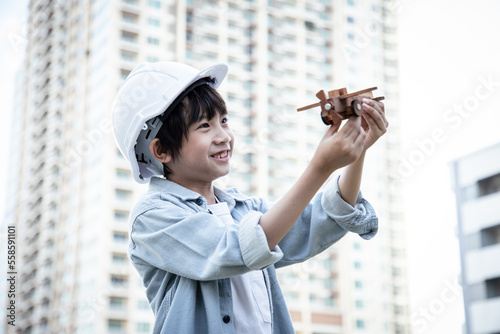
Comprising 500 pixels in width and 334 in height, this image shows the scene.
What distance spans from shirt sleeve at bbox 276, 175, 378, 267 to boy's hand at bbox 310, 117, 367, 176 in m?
0.16

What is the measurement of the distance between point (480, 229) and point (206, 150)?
11.6 m

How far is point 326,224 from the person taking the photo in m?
1.05

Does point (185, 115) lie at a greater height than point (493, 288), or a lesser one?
lesser

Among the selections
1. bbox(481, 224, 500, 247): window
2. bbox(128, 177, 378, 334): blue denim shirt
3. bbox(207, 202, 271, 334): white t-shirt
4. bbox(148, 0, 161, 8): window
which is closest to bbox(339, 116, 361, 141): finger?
bbox(128, 177, 378, 334): blue denim shirt

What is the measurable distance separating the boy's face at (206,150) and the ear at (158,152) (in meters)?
0.02

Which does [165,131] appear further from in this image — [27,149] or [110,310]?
[27,149]

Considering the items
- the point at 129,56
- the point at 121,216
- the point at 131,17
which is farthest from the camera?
the point at 131,17

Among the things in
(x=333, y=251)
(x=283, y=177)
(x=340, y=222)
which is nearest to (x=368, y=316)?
(x=333, y=251)

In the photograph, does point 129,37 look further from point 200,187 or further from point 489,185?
point 200,187

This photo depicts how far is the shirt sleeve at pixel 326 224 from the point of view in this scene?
1.03 m

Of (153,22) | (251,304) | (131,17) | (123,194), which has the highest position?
(131,17)

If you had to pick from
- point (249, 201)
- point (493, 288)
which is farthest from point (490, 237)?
point (249, 201)

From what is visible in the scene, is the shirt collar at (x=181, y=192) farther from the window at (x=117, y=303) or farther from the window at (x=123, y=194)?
the window at (x=123, y=194)

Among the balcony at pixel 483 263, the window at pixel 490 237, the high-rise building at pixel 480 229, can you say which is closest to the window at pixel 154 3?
the high-rise building at pixel 480 229
